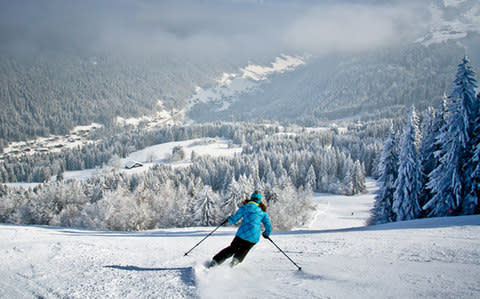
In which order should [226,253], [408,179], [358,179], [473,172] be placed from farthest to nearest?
[358,179], [408,179], [473,172], [226,253]

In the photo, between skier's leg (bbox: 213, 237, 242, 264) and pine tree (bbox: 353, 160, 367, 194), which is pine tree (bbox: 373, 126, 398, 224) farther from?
pine tree (bbox: 353, 160, 367, 194)

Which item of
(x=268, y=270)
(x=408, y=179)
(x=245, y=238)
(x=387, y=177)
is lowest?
(x=387, y=177)

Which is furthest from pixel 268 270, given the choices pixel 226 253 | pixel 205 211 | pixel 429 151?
pixel 205 211

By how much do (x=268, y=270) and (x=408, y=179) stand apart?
2472 cm

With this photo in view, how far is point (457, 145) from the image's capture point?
2042cm

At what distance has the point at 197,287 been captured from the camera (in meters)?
5.52

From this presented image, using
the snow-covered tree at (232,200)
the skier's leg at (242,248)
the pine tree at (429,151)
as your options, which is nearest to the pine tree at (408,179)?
the pine tree at (429,151)

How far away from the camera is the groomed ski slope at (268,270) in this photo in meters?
5.12

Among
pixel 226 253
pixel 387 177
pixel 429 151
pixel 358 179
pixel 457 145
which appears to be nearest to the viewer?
pixel 226 253

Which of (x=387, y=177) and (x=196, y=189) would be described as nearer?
(x=387, y=177)

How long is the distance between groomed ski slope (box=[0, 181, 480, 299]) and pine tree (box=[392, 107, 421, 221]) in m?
16.3

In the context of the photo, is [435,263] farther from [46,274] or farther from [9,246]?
[9,246]

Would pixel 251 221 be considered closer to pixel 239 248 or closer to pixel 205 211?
pixel 239 248

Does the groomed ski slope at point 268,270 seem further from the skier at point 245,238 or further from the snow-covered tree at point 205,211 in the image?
the snow-covered tree at point 205,211
